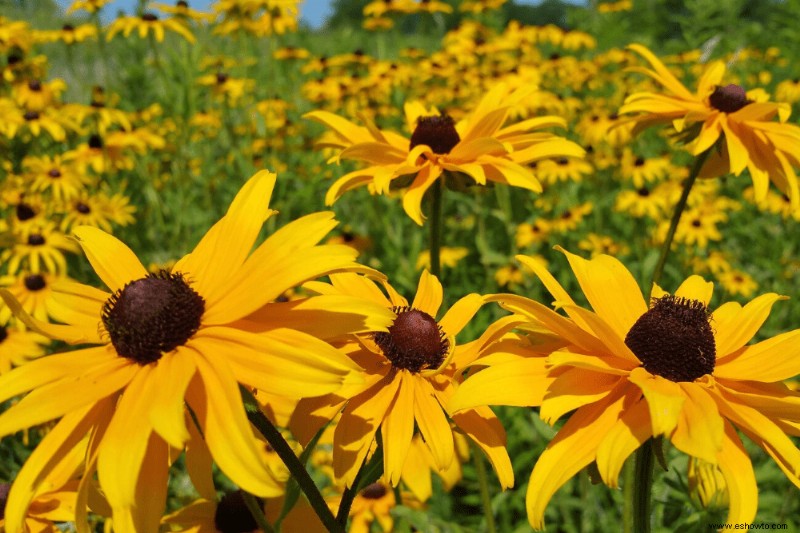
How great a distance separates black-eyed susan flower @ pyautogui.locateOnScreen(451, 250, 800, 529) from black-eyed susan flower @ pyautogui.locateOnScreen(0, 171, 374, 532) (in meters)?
0.26

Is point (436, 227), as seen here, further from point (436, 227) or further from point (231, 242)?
point (231, 242)

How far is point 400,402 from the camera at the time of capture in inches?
42.1

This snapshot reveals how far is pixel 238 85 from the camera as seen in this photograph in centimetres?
575

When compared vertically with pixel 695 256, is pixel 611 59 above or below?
above

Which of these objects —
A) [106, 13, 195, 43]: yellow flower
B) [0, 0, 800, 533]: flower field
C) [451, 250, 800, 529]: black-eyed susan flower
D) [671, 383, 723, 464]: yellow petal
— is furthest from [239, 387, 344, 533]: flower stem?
[106, 13, 195, 43]: yellow flower

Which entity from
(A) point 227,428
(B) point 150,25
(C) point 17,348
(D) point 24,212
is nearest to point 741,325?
(A) point 227,428

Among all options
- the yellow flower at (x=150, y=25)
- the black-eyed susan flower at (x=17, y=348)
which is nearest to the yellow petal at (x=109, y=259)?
the black-eyed susan flower at (x=17, y=348)

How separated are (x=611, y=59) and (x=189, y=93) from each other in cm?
446

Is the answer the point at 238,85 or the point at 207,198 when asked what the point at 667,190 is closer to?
the point at 207,198

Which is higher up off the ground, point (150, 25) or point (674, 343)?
point (150, 25)

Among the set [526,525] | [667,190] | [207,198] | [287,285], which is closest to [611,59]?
[667,190]

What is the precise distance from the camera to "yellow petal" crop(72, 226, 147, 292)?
1.02 meters

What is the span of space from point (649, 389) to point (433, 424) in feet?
1.22

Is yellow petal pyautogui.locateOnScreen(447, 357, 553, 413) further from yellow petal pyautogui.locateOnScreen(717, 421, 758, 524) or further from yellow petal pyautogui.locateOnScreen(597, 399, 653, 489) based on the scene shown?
yellow petal pyautogui.locateOnScreen(717, 421, 758, 524)
